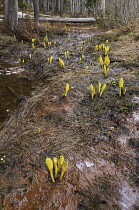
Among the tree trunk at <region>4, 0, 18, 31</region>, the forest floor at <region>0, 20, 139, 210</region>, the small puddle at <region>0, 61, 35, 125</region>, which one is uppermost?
the tree trunk at <region>4, 0, 18, 31</region>

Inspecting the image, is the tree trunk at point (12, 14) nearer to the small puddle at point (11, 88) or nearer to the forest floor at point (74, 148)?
the small puddle at point (11, 88)

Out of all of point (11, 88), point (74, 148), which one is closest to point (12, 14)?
point (11, 88)

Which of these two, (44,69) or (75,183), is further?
(44,69)

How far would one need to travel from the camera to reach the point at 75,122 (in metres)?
2.42

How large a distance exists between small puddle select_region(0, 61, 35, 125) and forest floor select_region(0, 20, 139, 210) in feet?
0.60

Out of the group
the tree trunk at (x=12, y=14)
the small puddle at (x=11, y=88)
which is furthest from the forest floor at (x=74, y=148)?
the tree trunk at (x=12, y=14)

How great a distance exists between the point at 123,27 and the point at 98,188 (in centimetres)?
888

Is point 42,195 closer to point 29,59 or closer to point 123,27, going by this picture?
point 29,59

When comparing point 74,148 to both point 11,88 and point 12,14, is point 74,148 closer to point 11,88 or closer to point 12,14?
point 11,88

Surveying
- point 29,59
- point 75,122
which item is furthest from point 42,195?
point 29,59

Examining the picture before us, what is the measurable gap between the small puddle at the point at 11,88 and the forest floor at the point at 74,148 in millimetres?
182

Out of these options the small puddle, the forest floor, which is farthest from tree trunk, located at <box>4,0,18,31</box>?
the forest floor

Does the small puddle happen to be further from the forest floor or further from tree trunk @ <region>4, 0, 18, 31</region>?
tree trunk @ <region>4, 0, 18, 31</region>

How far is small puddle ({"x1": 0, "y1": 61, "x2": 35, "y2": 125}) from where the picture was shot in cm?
296
